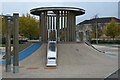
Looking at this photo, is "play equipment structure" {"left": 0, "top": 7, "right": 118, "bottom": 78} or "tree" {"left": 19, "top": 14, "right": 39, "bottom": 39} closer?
"play equipment structure" {"left": 0, "top": 7, "right": 118, "bottom": 78}

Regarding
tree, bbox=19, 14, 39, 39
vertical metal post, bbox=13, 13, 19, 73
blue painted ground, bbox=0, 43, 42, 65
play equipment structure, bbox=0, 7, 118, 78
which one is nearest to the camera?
vertical metal post, bbox=13, 13, 19, 73

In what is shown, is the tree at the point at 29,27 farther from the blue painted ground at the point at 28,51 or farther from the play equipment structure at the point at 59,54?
the blue painted ground at the point at 28,51

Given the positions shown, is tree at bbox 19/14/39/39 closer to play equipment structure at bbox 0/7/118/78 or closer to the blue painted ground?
play equipment structure at bbox 0/7/118/78

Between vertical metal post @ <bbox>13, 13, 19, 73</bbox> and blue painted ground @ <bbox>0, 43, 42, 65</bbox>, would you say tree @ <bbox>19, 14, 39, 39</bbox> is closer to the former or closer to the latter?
blue painted ground @ <bbox>0, 43, 42, 65</bbox>

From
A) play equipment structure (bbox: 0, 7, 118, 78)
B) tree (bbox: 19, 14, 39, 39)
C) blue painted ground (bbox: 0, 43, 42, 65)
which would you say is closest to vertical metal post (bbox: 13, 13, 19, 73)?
play equipment structure (bbox: 0, 7, 118, 78)

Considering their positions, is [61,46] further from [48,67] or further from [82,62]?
[48,67]

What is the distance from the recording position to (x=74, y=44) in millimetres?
17625

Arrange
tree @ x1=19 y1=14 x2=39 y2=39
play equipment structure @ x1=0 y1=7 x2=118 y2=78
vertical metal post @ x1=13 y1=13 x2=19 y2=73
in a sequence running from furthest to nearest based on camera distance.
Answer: tree @ x1=19 y1=14 x2=39 y2=39
play equipment structure @ x1=0 y1=7 x2=118 y2=78
vertical metal post @ x1=13 y1=13 x2=19 y2=73

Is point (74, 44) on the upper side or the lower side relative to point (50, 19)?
lower

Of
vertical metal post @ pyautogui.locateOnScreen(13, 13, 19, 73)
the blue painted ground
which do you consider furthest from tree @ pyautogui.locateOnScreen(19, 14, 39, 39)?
vertical metal post @ pyautogui.locateOnScreen(13, 13, 19, 73)

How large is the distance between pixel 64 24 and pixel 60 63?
5.79m

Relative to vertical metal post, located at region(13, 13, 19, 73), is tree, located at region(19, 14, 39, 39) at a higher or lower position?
higher

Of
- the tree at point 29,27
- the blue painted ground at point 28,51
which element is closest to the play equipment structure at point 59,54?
the blue painted ground at point 28,51

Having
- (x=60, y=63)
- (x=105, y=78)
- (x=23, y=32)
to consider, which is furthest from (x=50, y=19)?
(x=23, y=32)
